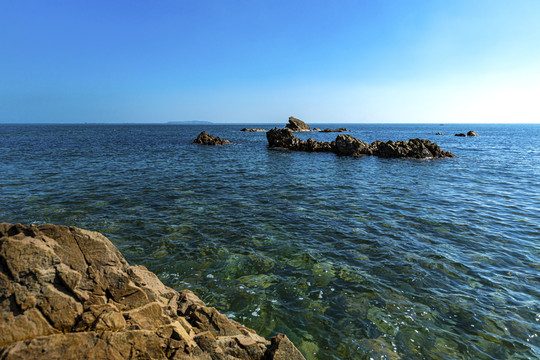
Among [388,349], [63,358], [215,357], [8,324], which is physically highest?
[8,324]

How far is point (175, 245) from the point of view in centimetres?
1065

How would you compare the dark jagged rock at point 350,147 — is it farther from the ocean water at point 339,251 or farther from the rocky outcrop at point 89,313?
the rocky outcrop at point 89,313

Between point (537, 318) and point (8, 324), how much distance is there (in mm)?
11828

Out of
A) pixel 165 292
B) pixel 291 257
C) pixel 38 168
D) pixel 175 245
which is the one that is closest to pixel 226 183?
pixel 175 245

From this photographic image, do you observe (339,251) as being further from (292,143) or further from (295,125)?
(295,125)

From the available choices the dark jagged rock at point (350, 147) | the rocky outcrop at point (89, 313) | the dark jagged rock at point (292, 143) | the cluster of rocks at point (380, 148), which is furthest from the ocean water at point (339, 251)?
the dark jagged rock at point (292, 143)

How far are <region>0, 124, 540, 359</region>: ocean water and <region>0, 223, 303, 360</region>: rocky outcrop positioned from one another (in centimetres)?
198

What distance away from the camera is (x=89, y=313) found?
14.3 feet

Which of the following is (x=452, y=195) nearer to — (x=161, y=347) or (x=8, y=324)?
(x=161, y=347)

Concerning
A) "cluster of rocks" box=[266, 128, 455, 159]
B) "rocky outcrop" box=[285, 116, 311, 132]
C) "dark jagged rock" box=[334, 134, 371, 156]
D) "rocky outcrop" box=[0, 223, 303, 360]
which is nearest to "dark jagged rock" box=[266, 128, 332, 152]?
"cluster of rocks" box=[266, 128, 455, 159]

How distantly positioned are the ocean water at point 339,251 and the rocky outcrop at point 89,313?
1982mm

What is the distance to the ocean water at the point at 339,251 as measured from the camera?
21.5 ft

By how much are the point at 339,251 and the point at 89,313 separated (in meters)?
8.61

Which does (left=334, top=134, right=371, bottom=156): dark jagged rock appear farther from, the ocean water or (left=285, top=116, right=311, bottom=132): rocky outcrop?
(left=285, top=116, right=311, bottom=132): rocky outcrop
